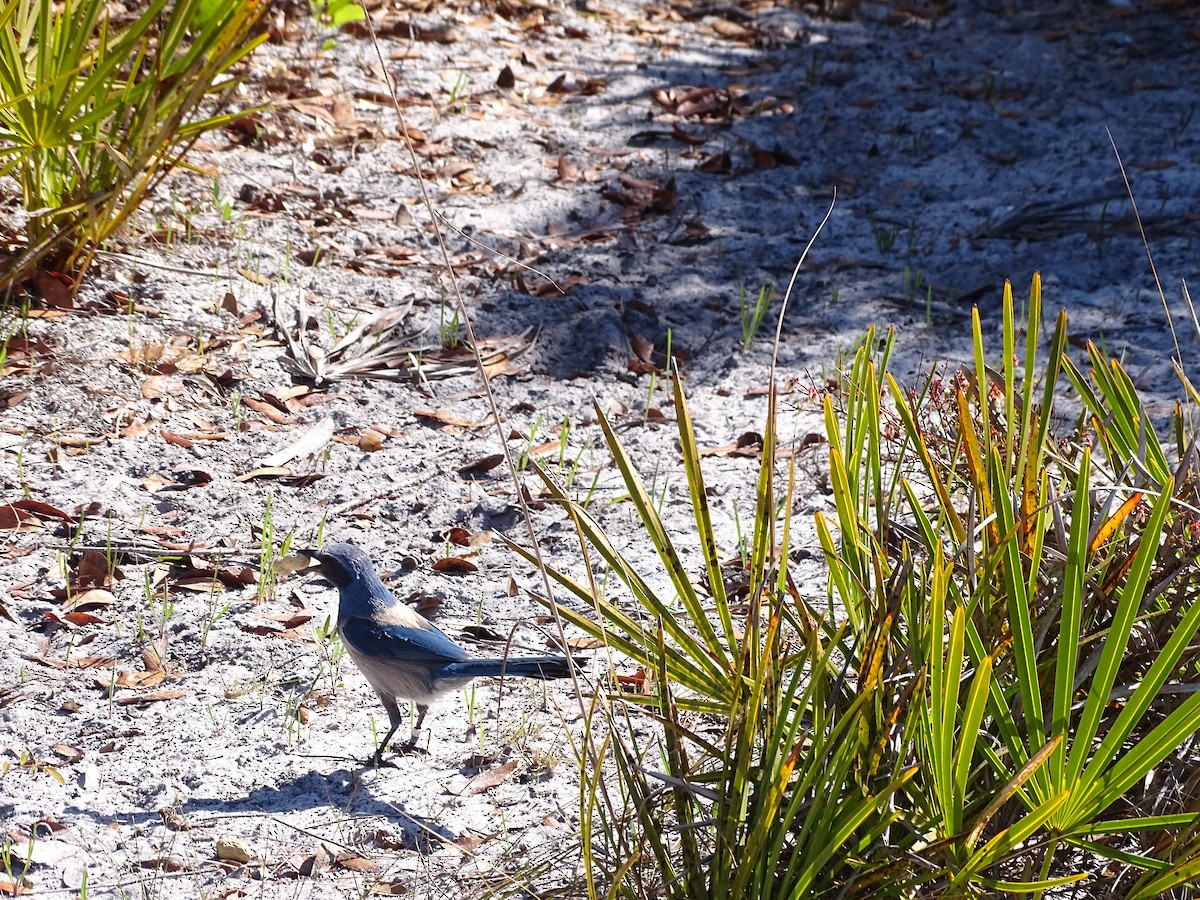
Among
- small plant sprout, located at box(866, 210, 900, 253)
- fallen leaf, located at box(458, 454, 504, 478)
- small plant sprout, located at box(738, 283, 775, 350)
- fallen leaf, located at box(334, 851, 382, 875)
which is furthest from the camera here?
small plant sprout, located at box(866, 210, 900, 253)

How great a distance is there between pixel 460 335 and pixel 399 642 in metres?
1.95

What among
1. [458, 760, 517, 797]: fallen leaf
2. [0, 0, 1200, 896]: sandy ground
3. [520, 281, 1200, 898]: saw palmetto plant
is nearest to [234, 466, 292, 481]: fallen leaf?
[0, 0, 1200, 896]: sandy ground

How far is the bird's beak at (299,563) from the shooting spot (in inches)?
115

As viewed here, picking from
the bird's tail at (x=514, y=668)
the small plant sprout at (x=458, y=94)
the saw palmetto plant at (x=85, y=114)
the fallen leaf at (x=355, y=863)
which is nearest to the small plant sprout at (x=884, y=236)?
the small plant sprout at (x=458, y=94)

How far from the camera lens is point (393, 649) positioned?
2.60m

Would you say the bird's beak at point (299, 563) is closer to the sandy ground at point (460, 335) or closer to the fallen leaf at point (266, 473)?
the sandy ground at point (460, 335)

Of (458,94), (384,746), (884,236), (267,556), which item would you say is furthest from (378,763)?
(458,94)

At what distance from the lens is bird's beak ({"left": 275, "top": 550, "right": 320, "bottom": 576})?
292 cm

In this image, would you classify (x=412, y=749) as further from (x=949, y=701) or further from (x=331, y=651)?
(x=949, y=701)

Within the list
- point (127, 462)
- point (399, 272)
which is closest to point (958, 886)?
point (127, 462)

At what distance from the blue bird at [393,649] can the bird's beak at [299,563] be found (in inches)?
3.7

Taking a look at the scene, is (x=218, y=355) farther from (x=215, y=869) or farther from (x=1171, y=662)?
(x=1171, y=662)

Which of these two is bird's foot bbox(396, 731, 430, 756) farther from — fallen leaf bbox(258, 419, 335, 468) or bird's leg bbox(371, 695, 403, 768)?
fallen leaf bbox(258, 419, 335, 468)

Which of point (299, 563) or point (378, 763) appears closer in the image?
point (378, 763)
